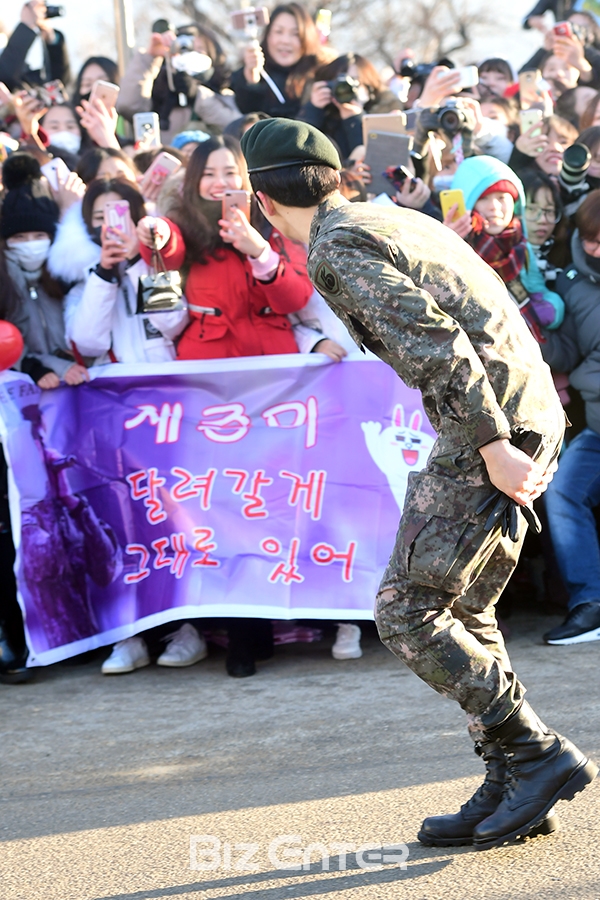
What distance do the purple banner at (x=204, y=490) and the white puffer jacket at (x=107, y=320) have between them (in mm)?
119

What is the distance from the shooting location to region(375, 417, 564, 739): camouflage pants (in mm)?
2822

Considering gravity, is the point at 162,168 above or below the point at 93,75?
below

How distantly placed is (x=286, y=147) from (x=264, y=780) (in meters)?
1.98

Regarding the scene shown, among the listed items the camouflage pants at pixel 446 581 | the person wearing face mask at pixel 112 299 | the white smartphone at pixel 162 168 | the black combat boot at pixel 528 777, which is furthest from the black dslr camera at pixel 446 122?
the black combat boot at pixel 528 777

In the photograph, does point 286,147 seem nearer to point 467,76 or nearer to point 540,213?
point 540,213

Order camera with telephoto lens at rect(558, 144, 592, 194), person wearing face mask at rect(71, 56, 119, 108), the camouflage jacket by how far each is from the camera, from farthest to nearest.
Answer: person wearing face mask at rect(71, 56, 119, 108), camera with telephoto lens at rect(558, 144, 592, 194), the camouflage jacket

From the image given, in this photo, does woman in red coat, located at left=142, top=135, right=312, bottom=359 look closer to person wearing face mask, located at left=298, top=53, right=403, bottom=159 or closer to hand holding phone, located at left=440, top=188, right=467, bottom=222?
hand holding phone, located at left=440, top=188, right=467, bottom=222

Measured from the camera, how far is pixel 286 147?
278 cm

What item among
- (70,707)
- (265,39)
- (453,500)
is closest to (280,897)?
(453,500)

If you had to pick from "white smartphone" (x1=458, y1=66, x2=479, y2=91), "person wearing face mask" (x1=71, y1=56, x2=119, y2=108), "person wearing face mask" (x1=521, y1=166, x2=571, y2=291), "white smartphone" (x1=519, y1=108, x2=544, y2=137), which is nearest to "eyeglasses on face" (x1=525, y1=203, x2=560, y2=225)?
"person wearing face mask" (x1=521, y1=166, x2=571, y2=291)

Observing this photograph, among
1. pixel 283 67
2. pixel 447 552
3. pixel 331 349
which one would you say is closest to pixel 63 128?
pixel 283 67

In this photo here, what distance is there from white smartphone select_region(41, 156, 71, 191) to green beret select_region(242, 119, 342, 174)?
2.95m

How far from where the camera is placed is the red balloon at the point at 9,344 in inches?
191

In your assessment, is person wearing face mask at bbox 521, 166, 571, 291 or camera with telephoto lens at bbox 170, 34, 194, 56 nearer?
person wearing face mask at bbox 521, 166, 571, 291
